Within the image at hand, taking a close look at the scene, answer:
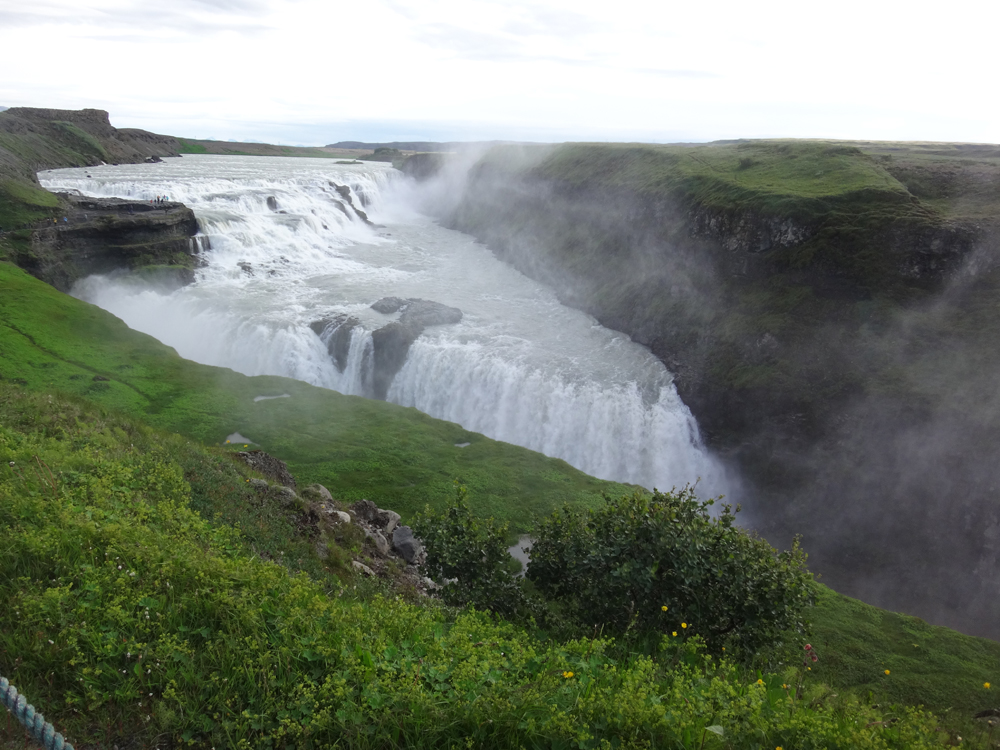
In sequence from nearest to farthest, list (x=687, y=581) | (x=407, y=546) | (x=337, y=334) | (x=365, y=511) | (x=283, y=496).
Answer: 1. (x=687, y=581)
2. (x=283, y=496)
3. (x=407, y=546)
4. (x=365, y=511)
5. (x=337, y=334)

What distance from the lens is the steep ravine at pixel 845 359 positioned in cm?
2719

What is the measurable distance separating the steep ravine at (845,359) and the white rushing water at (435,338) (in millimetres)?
3559

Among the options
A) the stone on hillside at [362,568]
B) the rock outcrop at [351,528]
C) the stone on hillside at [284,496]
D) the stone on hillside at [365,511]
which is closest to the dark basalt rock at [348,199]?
the rock outcrop at [351,528]

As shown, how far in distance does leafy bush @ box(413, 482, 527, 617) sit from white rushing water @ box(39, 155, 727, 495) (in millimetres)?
23516

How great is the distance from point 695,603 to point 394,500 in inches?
627

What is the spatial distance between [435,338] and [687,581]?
32455 mm

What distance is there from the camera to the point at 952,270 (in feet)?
110

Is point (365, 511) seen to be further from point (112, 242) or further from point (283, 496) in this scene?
point (112, 242)

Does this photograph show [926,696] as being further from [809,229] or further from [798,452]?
[809,229]

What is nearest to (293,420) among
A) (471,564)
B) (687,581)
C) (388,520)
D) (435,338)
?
(388,520)

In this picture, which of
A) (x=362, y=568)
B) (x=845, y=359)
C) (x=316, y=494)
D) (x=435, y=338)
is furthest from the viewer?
(x=435, y=338)

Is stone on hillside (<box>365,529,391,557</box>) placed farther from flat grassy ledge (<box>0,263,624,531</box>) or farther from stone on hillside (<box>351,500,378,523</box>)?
flat grassy ledge (<box>0,263,624,531</box>)

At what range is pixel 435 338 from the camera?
135 ft

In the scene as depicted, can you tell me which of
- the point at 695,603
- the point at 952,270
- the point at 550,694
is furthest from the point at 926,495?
the point at 550,694
